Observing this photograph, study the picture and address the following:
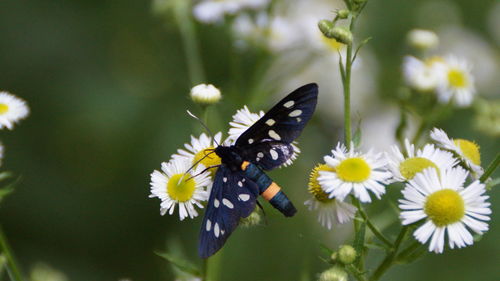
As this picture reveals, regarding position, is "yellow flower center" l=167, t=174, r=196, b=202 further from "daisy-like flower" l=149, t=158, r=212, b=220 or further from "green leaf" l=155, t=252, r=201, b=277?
"green leaf" l=155, t=252, r=201, b=277

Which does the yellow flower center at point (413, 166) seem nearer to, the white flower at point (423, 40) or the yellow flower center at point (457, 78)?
the yellow flower center at point (457, 78)

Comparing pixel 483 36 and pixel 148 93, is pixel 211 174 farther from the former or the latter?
pixel 483 36

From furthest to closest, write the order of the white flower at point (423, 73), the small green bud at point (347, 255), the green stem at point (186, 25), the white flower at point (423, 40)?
the white flower at point (423, 40), the green stem at point (186, 25), the white flower at point (423, 73), the small green bud at point (347, 255)

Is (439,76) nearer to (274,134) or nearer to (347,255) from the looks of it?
(274,134)

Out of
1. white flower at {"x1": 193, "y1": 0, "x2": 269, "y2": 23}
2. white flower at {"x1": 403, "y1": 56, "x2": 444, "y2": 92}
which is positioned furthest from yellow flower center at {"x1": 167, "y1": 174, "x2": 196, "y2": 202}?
white flower at {"x1": 193, "y1": 0, "x2": 269, "y2": 23}

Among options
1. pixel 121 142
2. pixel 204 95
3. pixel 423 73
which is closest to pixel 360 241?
pixel 204 95

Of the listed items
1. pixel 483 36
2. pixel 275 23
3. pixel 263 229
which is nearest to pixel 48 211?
pixel 263 229

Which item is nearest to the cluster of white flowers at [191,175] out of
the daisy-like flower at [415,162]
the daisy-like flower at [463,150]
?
the daisy-like flower at [415,162]
